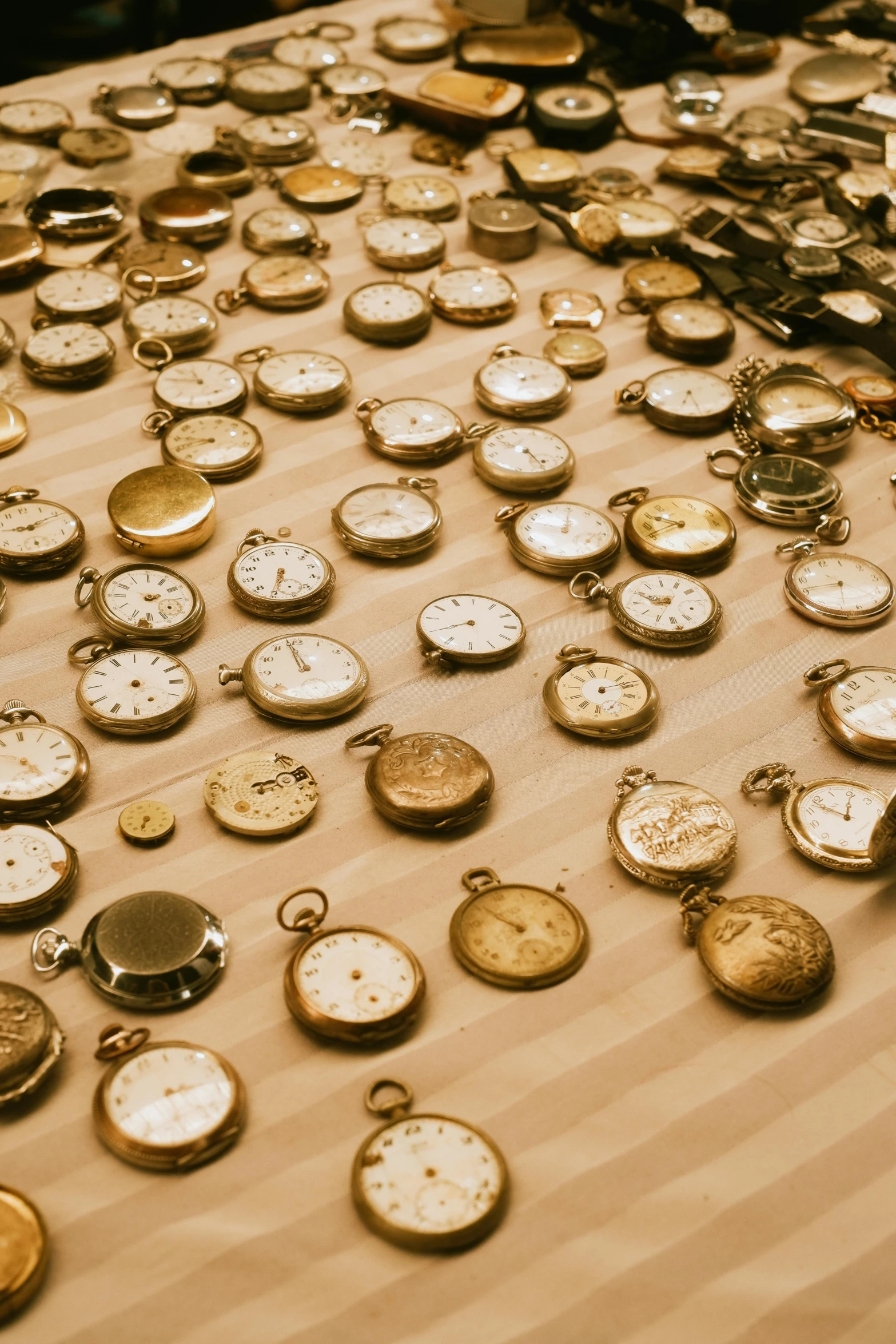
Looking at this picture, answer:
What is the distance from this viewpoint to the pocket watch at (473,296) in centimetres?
350

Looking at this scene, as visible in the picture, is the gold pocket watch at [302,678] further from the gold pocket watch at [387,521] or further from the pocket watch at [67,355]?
the pocket watch at [67,355]

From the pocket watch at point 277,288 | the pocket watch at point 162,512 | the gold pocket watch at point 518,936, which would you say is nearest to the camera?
the gold pocket watch at point 518,936

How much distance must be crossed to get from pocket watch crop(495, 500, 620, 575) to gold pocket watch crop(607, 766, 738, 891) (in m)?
0.70

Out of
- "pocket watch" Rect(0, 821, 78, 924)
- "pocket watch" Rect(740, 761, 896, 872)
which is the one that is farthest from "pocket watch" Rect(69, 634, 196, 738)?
"pocket watch" Rect(740, 761, 896, 872)

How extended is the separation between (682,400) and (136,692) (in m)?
1.80

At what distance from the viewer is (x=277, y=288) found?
3500 mm

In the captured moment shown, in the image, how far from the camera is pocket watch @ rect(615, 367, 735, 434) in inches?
127

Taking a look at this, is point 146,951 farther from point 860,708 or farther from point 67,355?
point 67,355

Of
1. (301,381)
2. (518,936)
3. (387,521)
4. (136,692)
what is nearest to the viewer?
(518,936)

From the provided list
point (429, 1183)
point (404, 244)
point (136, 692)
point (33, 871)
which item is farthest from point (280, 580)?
point (404, 244)

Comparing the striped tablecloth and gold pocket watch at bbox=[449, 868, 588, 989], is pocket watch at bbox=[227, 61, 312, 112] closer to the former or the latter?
the striped tablecloth

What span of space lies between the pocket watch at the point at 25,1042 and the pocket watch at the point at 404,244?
2.67 m

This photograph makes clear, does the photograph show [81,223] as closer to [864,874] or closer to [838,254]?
[838,254]

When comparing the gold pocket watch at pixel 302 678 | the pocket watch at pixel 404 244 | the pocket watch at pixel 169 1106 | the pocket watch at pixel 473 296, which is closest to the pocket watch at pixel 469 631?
the gold pocket watch at pixel 302 678
